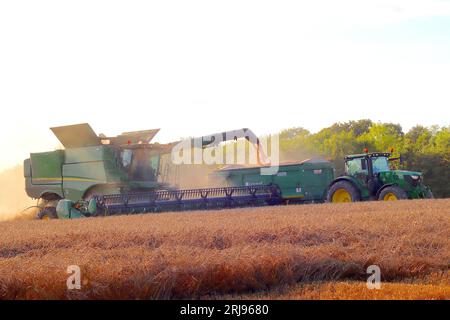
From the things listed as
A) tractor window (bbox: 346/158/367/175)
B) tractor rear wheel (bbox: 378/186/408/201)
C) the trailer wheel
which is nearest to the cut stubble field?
tractor rear wheel (bbox: 378/186/408/201)

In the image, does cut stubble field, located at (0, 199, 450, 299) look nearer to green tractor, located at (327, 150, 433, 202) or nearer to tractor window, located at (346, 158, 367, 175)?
green tractor, located at (327, 150, 433, 202)

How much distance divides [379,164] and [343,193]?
1538mm

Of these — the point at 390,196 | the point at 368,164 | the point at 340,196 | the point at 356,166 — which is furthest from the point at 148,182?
the point at 390,196

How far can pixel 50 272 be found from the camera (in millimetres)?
6551

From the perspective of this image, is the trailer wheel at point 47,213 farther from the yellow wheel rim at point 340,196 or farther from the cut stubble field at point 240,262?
the cut stubble field at point 240,262

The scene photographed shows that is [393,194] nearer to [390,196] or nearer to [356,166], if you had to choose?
[390,196]

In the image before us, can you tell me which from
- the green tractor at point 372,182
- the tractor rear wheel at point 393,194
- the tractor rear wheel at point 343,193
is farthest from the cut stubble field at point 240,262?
the green tractor at point 372,182

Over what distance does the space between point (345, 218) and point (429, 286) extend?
534 centimetres

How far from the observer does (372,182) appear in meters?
21.4

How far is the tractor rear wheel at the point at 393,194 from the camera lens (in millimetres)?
20156
